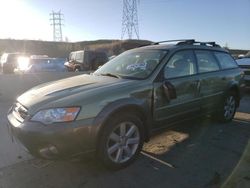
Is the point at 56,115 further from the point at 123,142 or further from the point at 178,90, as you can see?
the point at 178,90

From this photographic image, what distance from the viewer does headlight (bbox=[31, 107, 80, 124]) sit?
12.5ft

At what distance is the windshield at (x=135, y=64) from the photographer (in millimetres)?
4887

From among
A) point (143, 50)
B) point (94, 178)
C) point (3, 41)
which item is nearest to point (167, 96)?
point (143, 50)

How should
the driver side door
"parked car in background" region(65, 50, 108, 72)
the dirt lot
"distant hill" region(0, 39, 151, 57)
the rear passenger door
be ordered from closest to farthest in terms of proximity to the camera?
1. the dirt lot
2. the driver side door
3. the rear passenger door
4. "parked car in background" region(65, 50, 108, 72)
5. "distant hill" region(0, 39, 151, 57)

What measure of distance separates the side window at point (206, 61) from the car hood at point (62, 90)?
5.70 ft

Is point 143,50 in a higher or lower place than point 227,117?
higher

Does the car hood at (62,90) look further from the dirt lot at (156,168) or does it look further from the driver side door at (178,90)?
the dirt lot at (156,168)

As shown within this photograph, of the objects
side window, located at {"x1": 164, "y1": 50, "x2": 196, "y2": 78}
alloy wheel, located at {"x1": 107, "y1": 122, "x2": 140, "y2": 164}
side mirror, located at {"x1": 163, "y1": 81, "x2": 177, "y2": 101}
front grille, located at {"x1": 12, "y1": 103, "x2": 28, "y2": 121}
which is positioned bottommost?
alloy wheel, located at {"x1": 107, "y1": 122, "x2": 140, "y2": 164}

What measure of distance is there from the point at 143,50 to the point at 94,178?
94.6 inches

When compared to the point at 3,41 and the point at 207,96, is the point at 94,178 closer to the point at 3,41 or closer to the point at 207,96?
the point at 207,96

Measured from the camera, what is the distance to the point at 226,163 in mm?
4523

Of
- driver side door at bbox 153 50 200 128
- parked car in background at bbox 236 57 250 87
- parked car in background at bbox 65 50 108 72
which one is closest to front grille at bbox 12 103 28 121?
driver side door at bbox 153 50 200 128

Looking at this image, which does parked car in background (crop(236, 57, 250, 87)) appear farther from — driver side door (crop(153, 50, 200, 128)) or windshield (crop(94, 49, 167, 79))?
windshield (crop(94, 49, 167, 79))

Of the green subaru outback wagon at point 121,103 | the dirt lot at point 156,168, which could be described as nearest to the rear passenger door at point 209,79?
the green subaru outback wagon at point 121,103
